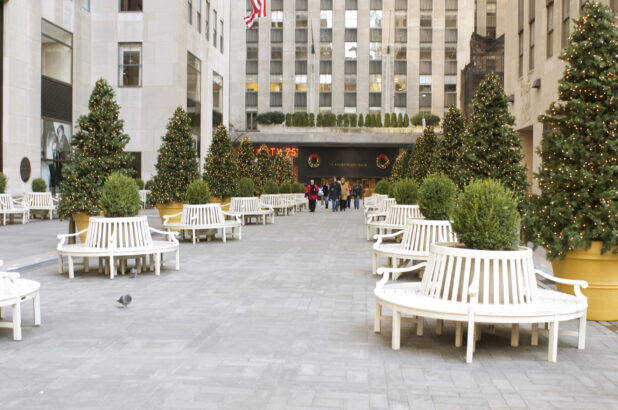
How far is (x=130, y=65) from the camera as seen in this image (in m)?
34.0

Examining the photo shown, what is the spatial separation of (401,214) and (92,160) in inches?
281

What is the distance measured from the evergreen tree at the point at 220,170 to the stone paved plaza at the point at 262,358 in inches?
575

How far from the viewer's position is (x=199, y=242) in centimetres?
1585

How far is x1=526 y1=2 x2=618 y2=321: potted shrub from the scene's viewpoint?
7.11 m

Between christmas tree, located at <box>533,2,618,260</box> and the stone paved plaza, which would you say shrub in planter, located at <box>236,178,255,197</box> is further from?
christmas tree, located at <box>533,2,618,260</box>

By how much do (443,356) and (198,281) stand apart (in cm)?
496

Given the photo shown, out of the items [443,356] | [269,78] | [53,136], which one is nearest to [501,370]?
[443,356]

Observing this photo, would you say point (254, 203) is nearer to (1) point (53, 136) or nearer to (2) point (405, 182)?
(2) point (405, 182)

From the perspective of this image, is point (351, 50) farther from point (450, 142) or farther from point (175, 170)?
point (450, 142)

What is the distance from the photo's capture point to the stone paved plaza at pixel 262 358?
4414mm

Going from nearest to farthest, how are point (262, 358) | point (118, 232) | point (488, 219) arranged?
point (262, 358), point (488, 219), point (118, 232)

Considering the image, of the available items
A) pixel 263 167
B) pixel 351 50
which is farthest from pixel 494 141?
pixel 351 50

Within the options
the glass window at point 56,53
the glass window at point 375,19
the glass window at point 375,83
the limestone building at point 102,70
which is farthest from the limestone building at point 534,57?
the glass window at point 375,19

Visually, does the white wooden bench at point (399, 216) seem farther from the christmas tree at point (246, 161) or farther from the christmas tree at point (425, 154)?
the christmas tree at point (246, 161)
